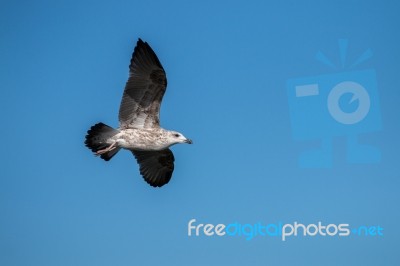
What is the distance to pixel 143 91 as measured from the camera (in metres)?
8.72

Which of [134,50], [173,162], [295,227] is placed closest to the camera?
[134,50]

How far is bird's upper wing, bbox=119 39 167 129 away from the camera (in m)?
8.62

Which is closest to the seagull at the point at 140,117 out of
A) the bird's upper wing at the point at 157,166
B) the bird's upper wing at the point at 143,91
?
the bird's upper wing at the point at 143,91

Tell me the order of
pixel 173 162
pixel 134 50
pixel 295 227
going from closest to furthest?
1. pixel 134 50
2. pixel 173 162
3. pixel 295 227

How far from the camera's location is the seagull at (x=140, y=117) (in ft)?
28.3

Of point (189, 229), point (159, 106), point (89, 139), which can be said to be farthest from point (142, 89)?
point (189, 229)

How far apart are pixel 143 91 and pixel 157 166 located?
137 cm

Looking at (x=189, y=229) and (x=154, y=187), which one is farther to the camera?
(x=189, y=229)

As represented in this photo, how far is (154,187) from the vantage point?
959 cm

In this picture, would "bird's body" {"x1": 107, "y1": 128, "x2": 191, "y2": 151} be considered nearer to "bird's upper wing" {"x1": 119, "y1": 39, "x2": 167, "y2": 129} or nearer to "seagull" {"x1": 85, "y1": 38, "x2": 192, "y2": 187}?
"seagull" {"x1": 85, "y1": 38, "x2": 192, "y2": 187}

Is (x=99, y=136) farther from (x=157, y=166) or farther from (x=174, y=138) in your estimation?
(x=157, y=166)

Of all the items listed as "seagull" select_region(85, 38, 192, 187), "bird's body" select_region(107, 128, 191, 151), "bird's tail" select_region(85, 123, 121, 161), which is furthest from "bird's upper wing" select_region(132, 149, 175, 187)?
"bird's tail" select_region(85, 123, 121, 161)

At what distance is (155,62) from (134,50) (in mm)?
311

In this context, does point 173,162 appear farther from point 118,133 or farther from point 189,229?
point 189,229
